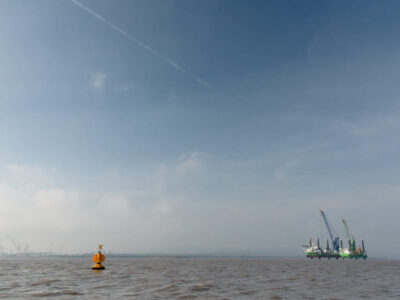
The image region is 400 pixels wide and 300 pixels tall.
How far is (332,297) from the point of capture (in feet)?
84.0

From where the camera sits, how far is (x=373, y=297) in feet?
85.5

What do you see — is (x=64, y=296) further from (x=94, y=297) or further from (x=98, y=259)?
(x=98, y=259)

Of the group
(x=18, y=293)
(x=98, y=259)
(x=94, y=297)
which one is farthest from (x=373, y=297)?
(x=98, y=259)

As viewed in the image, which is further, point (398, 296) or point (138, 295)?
point (398, 296)

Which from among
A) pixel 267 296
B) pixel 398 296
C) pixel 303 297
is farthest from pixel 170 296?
pixel 398 296

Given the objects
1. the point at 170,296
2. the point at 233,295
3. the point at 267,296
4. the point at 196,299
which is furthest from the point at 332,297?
the point at 170,296

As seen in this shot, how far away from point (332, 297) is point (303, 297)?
262cm

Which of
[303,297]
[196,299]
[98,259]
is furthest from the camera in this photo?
[98,259]

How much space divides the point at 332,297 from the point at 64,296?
71.9 feet

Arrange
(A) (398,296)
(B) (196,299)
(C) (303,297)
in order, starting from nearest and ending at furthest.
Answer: (B) (196,299) < (C) (303,297) < (A) (398,296)

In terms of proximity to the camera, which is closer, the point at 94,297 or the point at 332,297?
the point at 94,297

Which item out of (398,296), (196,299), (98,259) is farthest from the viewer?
(98,259)

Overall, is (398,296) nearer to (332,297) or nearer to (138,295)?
(332,297)

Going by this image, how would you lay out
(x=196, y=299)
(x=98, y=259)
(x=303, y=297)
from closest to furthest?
(x=196, y=299)
(x=303, y=297)
(x=98, y=259)
